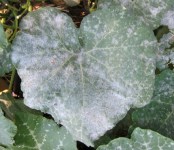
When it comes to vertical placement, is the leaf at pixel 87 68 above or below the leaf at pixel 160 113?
above

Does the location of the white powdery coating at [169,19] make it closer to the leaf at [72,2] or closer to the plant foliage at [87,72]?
the plant foliage at [87,72]

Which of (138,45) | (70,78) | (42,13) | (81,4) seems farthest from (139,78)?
(81,4)

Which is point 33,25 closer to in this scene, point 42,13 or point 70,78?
point 42,13

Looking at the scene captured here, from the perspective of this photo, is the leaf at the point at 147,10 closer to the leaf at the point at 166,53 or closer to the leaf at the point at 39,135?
the leaf at the point at 166,53

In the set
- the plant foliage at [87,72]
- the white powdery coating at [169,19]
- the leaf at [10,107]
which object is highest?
the white powdery coating at [169,19]

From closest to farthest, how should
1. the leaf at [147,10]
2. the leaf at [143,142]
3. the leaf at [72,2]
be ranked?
the leaf at [143,142], the leaf at [147,10], the leaf at [72,2]

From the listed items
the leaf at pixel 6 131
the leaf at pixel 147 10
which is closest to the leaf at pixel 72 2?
the leaf at pixel 147 10

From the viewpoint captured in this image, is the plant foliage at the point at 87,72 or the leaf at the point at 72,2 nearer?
the plant foliage at the point at 87,72

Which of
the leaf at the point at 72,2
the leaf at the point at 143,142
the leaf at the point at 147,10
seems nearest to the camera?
the leaf at the point at 143,142
